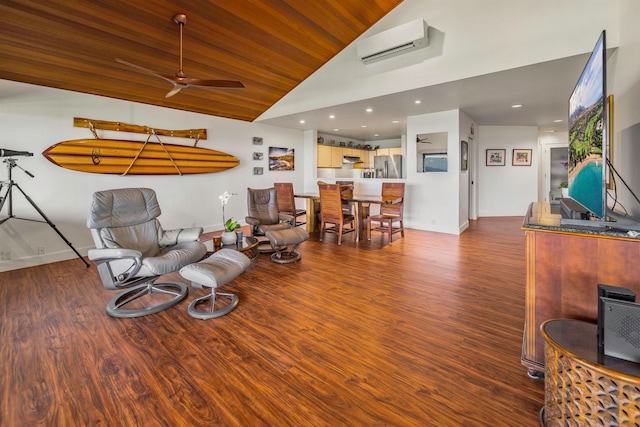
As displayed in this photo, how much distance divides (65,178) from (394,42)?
17.0ft

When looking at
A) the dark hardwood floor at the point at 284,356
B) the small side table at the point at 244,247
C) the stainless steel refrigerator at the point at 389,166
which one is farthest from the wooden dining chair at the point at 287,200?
the stainless steel refrigerator at the point at 389,166

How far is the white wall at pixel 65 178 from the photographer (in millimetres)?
3898

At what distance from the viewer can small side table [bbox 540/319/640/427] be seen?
1017mm

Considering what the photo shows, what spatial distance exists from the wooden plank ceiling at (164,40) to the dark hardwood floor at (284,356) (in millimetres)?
2750

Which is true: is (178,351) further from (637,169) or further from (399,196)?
(399,196)

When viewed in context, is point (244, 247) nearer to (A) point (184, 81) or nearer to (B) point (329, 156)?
(A) point (184, 81)

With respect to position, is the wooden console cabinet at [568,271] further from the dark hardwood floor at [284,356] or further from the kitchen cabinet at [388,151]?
the kitchen cabinet at [388,151]

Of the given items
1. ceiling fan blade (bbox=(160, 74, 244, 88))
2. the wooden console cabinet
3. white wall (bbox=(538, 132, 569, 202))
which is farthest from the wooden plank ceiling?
white wall (bbox=(538, 132, 569, 202))

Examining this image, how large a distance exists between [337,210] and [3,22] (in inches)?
176

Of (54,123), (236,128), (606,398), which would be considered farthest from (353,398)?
(236,128)

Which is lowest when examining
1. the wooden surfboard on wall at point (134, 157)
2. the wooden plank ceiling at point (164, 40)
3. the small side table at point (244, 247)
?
the small side table at point (244, 247)

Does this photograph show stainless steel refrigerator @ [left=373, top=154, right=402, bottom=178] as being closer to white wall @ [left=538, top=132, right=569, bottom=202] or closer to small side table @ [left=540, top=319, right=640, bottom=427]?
white wall @ [left=538, top=132, right=569, bottom=202]

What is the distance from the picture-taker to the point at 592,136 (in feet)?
5.42

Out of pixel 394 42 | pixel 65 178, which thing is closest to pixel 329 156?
pixel 394 42
